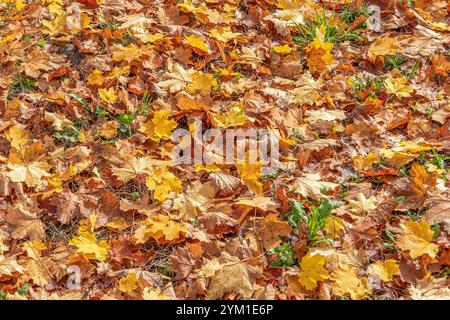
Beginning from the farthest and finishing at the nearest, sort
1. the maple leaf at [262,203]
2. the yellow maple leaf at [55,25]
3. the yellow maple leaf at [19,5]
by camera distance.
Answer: the yellow maple leaf at [19,5]
the yellow maple leaf at [55,25]
the maple leaf at [262,203]

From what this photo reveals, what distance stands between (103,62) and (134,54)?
0.75 feet

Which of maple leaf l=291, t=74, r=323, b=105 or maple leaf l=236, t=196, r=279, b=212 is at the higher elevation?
maple leaf l=291, t=74, r=323, b=105

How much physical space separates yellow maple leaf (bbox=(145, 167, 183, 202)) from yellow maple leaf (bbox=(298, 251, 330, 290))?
2.58 feet

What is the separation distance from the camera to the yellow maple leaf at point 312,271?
7.13ft

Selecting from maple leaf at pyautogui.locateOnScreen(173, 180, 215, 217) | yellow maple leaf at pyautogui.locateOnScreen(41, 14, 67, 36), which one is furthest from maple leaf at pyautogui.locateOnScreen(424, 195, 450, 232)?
yellow maple leaf at pyautogui.locateOnScreen(41, 14, 67, 36)

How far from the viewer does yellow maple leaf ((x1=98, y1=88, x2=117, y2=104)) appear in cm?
306

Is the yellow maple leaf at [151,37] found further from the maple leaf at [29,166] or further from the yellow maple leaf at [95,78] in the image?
the maple leaf at [29,166]

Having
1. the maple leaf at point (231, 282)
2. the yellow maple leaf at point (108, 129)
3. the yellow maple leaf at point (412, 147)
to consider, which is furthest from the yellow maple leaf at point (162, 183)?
the yellow maple leaf at point (412, 147)

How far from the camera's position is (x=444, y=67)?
10.7ft

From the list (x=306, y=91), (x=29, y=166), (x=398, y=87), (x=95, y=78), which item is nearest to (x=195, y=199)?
(x=29, y=166)

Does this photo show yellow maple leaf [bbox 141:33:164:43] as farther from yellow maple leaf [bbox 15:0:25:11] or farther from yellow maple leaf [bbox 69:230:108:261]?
yellow maple leaf [bbox 69:230:108:261]

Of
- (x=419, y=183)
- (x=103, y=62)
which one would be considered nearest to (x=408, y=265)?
(x=419, y=183)

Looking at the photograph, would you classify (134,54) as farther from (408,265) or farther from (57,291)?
(408,265)

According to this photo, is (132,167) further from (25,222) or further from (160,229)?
(25,222)
